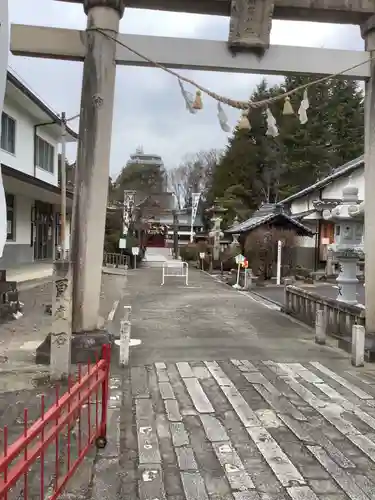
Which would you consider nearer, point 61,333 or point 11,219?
point 61,333

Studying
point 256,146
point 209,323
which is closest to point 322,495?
point 209,323

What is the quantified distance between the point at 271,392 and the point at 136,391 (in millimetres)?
1779

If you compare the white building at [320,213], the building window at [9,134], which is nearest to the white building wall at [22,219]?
the building window at [9,134]

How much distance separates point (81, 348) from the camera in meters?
7.57

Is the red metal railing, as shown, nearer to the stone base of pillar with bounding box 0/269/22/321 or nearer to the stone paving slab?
the stone paving slab

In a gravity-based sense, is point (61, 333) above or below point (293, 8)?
below

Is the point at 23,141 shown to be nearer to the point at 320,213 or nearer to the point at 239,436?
the point at 320,213

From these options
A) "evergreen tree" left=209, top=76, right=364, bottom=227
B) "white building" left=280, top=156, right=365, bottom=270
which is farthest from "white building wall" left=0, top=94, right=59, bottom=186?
"evergreen tree" left=209, top=76, right=364, bottom=227

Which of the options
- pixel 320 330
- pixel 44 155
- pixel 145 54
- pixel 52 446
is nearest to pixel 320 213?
pixel 44 155

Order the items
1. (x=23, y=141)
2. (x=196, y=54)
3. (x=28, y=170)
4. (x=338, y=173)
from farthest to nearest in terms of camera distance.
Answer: (x=338, y=173) → (x=28, y=170) → (x=23, y=141) → (x=196, y=54)

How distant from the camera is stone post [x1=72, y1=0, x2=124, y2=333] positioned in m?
7.59

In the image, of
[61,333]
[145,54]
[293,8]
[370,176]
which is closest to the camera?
[61,333]

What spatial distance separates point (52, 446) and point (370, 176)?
21.4 ft

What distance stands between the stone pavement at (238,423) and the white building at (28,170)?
34.5 feet
